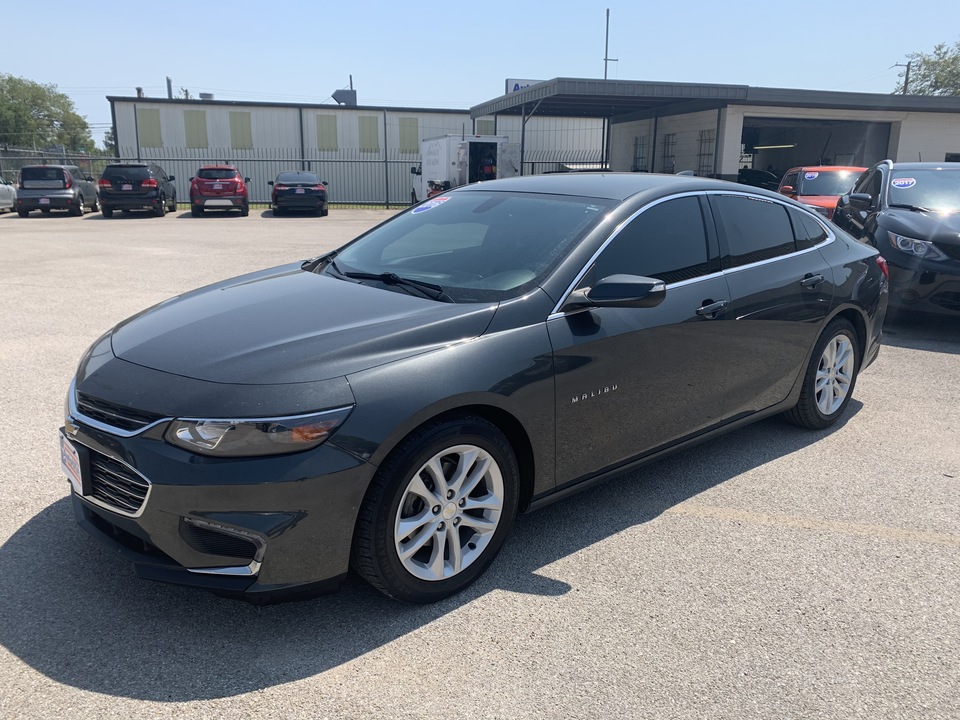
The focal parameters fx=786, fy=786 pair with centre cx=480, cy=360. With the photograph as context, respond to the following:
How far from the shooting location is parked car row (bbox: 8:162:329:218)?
24141 mm

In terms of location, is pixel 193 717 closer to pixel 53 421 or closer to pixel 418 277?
pixel 418 277

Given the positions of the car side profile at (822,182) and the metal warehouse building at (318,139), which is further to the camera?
the metal warehouse building at (318,139)

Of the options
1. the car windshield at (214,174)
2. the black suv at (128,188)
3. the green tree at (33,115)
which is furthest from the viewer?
the green tree at (33,115)

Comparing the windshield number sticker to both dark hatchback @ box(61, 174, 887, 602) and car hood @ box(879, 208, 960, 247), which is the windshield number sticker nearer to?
dark hatchback @ box(61, 174, 887, 602)

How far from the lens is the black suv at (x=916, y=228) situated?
7.50m

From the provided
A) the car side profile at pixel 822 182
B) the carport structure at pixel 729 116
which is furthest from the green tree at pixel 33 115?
the car side profile at pixel 822 182

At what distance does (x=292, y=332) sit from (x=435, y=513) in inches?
35.5

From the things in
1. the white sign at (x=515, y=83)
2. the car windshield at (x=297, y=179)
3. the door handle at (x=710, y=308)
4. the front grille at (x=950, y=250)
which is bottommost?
the front grille at (x=950, y=250)

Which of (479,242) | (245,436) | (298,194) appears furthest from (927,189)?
(298,194)

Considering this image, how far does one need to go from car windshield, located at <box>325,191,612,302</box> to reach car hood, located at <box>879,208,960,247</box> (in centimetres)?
534

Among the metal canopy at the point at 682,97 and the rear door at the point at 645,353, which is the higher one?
the metal canopy at the point at 682,97

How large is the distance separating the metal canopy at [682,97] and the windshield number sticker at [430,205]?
19606 millimetres

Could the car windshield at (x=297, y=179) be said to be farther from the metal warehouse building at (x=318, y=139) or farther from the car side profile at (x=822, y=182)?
the car side profile at (x=822, y=182)

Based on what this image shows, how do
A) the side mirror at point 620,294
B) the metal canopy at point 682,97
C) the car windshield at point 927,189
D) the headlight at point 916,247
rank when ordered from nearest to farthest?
the side mirror at point 620,294, the headlight at point 916,247, the car windshield at point 927,189, the metal canopy at point 682,97
